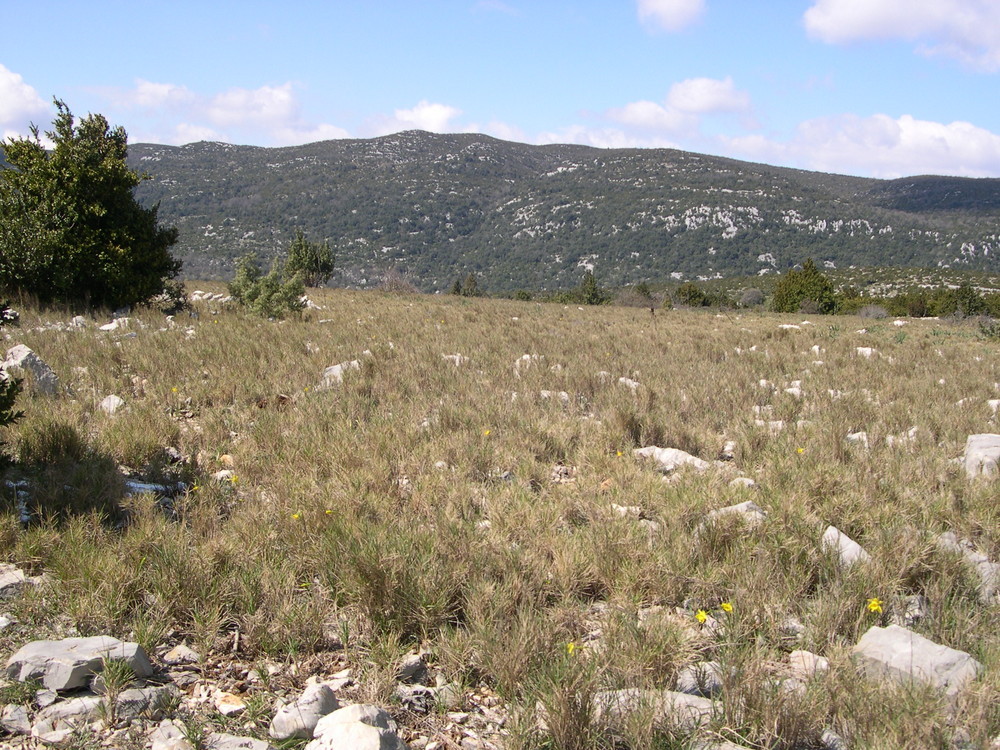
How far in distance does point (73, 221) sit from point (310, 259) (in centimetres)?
1829

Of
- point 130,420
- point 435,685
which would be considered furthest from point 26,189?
point 435,685

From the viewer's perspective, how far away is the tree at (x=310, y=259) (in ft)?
81.5

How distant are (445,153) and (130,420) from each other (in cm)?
16741

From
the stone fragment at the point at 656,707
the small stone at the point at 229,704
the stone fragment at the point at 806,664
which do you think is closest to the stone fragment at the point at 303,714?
the small stone at the point at 229,704

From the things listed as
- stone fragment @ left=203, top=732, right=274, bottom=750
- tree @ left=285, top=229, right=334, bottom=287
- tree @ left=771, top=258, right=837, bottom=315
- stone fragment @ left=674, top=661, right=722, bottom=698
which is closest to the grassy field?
stone fragment @ left=674, top=661, right=722, bottom=698

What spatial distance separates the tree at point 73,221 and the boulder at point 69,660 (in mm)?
9925

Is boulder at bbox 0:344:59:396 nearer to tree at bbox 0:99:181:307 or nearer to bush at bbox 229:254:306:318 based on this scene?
tree at bbox 0:99:181:307

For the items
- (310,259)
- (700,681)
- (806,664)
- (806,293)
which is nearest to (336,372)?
(700,681)

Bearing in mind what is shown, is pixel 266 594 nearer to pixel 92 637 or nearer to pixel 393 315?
pixel 92 637

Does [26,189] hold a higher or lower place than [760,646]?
higher

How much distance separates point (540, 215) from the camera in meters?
133

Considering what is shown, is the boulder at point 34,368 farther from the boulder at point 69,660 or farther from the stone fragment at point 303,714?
the stone fragment at point 303,714

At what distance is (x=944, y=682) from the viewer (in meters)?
2.08

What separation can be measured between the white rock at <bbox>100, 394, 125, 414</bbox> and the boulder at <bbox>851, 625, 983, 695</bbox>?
18.3 ft
